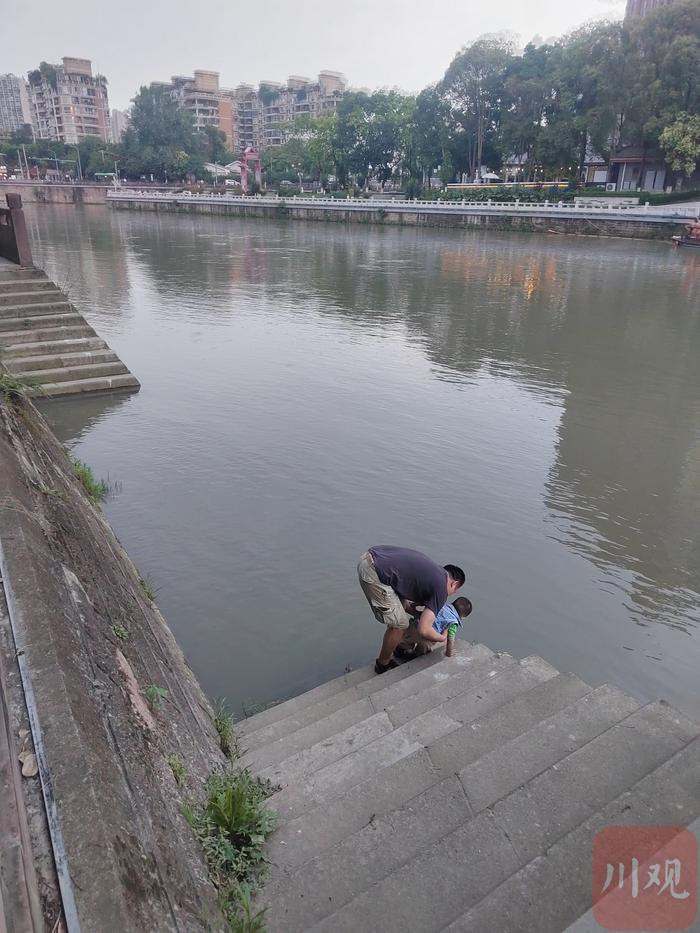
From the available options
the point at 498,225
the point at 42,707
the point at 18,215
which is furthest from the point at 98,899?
the point at 498,225

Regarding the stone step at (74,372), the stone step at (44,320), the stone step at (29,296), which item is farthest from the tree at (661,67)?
the stone step at (74,372)

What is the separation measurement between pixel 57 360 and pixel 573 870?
38.0 ft

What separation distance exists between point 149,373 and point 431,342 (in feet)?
23.5

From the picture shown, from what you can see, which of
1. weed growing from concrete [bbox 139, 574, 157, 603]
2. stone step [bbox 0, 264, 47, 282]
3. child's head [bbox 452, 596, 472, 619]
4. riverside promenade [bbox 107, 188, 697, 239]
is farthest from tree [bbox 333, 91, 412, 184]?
child's head [bbox 452, 596, 472, 619]

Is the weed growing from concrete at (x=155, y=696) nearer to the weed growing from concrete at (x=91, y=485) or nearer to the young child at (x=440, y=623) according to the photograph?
the young child at (x=440, y=623)

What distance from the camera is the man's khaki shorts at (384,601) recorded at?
459 cm

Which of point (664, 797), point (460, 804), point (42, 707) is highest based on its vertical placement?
point (42, 707)

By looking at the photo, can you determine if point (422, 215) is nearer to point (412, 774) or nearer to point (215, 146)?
point (412, 774)

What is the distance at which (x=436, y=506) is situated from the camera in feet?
25.7

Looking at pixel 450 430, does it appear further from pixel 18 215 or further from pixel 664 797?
pixel 18 215

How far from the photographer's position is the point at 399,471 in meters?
8.76

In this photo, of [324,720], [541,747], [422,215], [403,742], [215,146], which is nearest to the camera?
[541,747]

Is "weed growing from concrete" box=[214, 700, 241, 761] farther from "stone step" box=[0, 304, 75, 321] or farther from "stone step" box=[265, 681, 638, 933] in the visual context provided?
"stone step" box=[0, 304, 75, 321]

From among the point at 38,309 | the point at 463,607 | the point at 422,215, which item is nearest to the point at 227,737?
the point at 463,607
